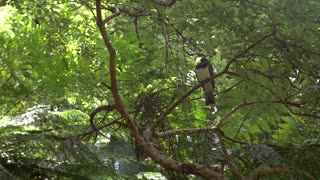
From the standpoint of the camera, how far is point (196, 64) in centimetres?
495

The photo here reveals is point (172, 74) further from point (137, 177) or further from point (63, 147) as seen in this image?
point (63, 147)

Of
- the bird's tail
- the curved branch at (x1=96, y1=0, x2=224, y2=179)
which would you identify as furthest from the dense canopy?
the bird's tail

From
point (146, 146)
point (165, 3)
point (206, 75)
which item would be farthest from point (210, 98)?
point (146, 146)

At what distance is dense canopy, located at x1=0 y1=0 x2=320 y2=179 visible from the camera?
328cm

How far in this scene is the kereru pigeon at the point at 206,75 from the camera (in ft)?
15.3

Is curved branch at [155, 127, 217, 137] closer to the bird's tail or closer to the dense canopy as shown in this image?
the dense canopy

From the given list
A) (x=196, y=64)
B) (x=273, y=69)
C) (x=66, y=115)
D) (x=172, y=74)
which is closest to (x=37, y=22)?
(x=66, y=115)

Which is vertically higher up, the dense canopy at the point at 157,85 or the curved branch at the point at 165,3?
the curved branch at the point at 165,3

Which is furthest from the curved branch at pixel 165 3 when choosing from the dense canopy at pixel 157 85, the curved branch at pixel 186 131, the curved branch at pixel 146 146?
the curved branch at pixel 186 131

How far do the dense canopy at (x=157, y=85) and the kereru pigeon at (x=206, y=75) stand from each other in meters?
0.09

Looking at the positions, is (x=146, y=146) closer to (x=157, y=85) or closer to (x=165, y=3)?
(x=165, y=3)

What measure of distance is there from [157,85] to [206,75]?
647 mm

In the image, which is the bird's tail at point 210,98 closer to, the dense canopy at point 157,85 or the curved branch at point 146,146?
the dense canopy at point 157,85

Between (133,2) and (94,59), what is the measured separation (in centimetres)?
129
